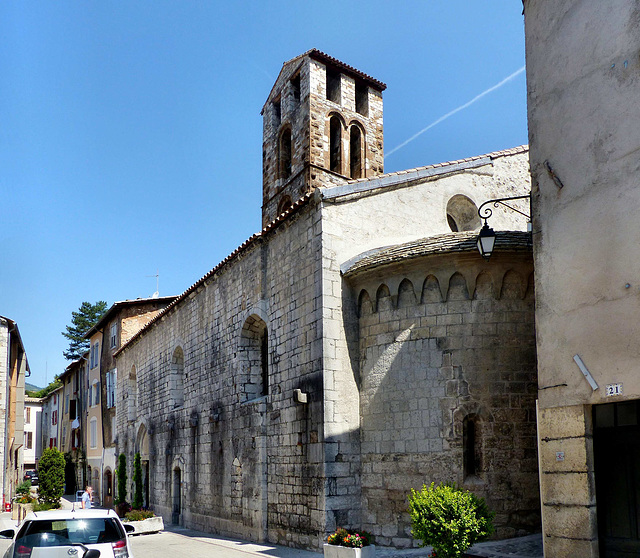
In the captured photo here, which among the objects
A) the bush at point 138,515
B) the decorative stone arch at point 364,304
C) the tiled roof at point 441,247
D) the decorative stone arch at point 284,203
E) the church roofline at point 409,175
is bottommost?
the bush at point 138,515

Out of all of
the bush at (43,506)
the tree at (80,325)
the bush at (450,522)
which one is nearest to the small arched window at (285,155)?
the bush at (43,506)

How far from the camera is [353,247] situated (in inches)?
502

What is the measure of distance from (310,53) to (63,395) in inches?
1337

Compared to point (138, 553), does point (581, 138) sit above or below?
above

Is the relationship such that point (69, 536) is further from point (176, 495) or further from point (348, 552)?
point (176, 495)

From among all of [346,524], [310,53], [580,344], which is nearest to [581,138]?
[580,344]

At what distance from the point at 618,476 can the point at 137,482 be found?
20.6 m

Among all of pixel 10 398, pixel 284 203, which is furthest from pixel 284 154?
pixel 10 398

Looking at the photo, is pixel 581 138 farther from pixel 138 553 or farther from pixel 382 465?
pixel 138 553

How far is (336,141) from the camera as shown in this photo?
2323cm

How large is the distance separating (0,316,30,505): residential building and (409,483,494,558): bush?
22.6 m

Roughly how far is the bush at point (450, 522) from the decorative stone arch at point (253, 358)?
25.7 ft

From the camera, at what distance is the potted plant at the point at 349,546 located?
31.7 feet

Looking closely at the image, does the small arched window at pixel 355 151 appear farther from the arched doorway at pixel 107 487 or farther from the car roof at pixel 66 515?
the arched doorway at pixel 107 487
